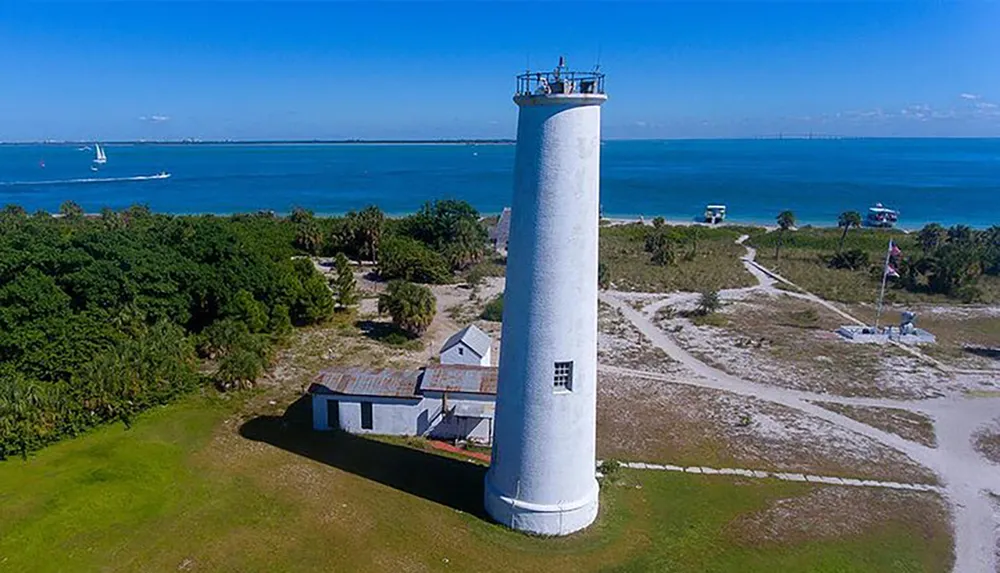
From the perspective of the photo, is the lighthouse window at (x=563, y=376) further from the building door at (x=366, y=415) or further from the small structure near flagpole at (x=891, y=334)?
the small structure near flagpole at (x=891, y=334)

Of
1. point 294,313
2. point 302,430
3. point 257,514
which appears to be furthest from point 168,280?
point 257,514

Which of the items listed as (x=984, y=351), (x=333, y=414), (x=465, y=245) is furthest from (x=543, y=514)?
(x=465, y=245)

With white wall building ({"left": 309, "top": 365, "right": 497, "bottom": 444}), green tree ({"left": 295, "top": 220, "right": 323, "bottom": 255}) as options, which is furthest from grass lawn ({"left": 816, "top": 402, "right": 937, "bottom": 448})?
green tree ({"left": 295, "top": 220, "right": 323, "bottom": 255})

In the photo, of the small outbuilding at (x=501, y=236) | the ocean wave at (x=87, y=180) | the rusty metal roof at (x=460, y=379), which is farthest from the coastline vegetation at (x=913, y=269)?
the ocean wave at (x=87, y=180)

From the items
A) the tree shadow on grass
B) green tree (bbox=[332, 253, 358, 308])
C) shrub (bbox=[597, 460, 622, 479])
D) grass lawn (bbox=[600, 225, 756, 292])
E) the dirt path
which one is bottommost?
the dirt path

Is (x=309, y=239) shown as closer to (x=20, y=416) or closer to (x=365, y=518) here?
(x=20, y=416)

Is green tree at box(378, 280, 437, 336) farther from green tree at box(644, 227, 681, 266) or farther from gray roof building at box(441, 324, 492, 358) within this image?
green tree at box(644, 227, 681, 266)

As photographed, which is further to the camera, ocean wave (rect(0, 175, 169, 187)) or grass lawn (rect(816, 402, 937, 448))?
ocean wave (rect(0, 175, 169, 187))
